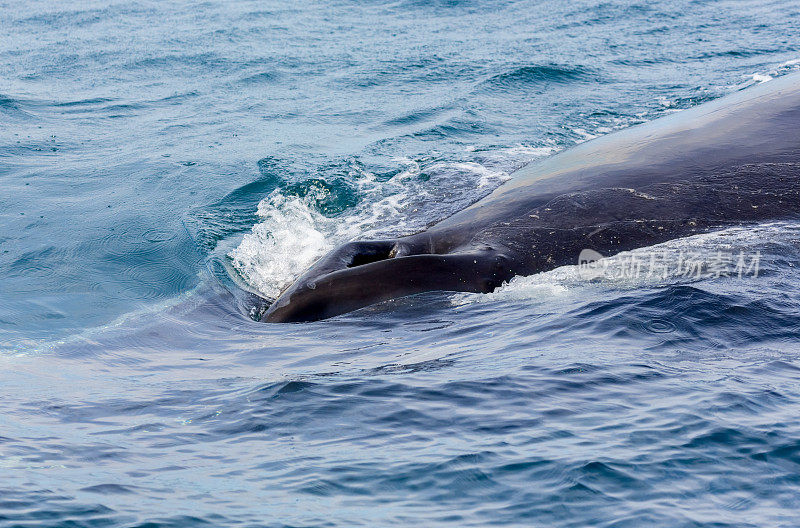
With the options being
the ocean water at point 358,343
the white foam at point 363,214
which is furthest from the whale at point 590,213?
the white foam at point 363,214

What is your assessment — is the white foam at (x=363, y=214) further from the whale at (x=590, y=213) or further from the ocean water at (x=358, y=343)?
the whale at (x=590, y=213)

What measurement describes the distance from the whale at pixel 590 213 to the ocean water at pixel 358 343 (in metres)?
0.24

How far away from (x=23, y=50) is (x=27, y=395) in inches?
695

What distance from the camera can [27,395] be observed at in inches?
240

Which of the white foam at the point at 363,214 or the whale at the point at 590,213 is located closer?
the whale at the point at 590,213

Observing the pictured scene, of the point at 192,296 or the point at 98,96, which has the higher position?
the point at 98,96

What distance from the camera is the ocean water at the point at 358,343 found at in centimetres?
431

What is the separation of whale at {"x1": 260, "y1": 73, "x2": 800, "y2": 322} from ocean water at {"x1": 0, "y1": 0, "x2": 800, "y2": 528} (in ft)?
0.79

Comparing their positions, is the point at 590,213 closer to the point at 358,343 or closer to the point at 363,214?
the point at 358,343

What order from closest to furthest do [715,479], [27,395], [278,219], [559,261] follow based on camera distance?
[715,479]
[27,395]
[559,261]
[278,219]

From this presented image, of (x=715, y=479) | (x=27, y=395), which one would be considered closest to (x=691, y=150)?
(x=715, y=479)

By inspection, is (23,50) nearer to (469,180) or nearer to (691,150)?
(469,180)

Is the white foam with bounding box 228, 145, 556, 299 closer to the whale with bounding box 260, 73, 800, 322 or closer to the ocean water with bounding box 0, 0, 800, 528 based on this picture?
the ocean water with bounding box 0, 0, 800, 528

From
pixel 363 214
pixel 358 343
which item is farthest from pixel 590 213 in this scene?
pixel 363 214
